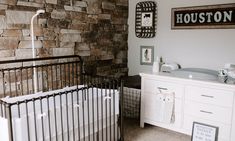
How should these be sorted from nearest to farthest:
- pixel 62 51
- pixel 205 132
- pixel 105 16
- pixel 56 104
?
1. pixel 205 132
2. pixel 56 104
3. pixel 62 51
4. pixel 105 16

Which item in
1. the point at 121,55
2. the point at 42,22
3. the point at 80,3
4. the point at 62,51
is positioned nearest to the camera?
the point at 42,22

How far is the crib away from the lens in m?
1.82

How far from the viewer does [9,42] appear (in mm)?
2535

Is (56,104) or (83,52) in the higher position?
(83,52)

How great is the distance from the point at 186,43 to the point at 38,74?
1.91m

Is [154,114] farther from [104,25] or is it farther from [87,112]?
[104,25]

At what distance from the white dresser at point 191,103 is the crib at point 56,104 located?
58 cm

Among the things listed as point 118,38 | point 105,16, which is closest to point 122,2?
point 105,16

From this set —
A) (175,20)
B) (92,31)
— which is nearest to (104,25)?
(92,31)

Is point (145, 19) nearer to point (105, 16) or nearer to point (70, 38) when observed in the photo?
point (105, 16)

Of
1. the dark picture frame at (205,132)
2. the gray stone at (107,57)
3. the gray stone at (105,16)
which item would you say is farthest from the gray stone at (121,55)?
the dark picture frame at (205,132)

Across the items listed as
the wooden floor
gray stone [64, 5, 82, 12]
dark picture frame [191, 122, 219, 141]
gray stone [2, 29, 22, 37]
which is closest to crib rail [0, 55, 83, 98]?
gray stone [2, 29, 22, 37]

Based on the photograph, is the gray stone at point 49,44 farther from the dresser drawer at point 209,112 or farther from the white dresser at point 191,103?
the dresser drawer at point 209,112

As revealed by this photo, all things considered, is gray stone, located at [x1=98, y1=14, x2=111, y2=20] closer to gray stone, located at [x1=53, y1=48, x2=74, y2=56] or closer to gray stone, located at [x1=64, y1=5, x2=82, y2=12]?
gray stone, located at [x1=64, y1=5, x2=82, y2=12]
